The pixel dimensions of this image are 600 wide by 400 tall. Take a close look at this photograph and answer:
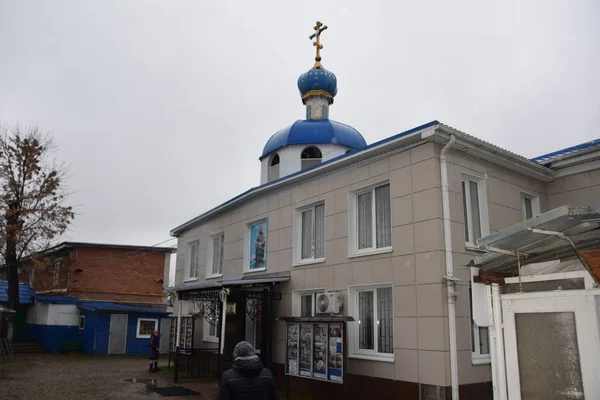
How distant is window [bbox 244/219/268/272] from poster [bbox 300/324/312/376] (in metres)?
4.09

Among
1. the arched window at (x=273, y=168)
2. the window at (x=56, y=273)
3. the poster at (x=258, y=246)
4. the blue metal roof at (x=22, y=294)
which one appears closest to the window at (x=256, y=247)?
the poster at (x=258, y=246)

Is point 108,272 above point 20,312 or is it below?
above

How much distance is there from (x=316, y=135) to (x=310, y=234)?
534cm

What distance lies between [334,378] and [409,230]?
3.63m

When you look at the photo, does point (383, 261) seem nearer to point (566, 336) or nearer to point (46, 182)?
point (566, 336)

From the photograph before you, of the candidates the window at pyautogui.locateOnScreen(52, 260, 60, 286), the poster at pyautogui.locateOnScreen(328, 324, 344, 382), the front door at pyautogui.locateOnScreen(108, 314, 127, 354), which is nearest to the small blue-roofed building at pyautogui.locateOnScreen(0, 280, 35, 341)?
the window at pyautogui.locateOnScreen(52, 260, 60, 286)

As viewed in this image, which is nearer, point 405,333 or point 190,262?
point 405,333

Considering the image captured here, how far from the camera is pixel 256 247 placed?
16734 mm

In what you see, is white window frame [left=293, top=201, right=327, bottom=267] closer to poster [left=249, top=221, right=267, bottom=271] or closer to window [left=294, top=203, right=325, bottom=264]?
window [left=294, top=203, right=325, bottom=264]

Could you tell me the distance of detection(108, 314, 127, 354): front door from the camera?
2605cm

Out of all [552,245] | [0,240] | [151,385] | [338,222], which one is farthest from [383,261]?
[0,240]

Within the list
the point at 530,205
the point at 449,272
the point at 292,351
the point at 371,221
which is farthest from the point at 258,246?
the point at 530,205

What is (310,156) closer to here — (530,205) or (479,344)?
(530,205)

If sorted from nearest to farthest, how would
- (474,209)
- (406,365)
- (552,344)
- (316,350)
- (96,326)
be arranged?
(552,344)
(406,365)
(316,350)
(474,209)
(96,326)
